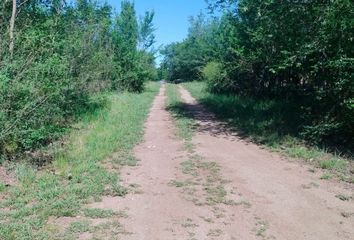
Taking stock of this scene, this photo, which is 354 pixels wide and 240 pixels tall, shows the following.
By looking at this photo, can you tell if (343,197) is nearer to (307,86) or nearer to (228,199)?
(228,199)

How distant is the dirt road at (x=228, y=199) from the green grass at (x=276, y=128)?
24.9 inches

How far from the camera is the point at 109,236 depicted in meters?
5.39

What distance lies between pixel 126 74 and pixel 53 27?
17656mm

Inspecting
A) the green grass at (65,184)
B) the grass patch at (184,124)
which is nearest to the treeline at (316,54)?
the grass patch at (184,124)

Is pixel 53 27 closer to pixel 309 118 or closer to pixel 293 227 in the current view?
pixel 309 118

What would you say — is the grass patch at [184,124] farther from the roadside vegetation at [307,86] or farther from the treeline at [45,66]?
the treeline at [45,66]

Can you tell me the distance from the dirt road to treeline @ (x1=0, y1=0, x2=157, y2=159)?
2.36 metres

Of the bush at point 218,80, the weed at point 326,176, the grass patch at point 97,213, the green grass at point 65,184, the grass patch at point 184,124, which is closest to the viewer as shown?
the green grass at point 65,184

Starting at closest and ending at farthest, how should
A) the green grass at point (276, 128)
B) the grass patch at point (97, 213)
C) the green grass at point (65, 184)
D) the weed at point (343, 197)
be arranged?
the green grass at point (65, 184) → the grass patch at point (97, 213) → the weed at point (343, 197) → the green grass at point (276, 128)

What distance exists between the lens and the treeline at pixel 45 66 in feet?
28.0

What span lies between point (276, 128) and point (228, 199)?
22.5 feet

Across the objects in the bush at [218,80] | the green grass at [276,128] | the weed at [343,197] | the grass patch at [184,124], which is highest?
the bush at [218,80]

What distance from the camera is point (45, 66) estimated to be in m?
10.1

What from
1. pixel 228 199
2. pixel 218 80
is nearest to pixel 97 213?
pixel 228 199
